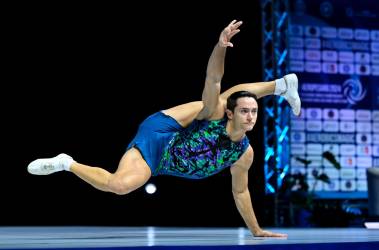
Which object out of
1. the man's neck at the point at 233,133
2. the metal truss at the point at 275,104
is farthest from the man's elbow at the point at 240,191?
the metal truss at the point at 275,104

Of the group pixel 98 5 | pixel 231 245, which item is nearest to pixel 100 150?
pixel 98 5

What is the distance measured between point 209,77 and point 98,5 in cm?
437

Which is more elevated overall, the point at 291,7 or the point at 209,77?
the point at 291,7

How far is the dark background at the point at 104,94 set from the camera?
24.5 ft

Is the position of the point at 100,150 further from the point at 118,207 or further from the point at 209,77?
the point at 209,77

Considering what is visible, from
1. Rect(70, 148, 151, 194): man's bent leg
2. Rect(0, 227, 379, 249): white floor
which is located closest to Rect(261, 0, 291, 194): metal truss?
Rect(0, 227, 379, 249): white floor

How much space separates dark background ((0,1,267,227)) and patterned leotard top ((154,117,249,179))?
144 inches

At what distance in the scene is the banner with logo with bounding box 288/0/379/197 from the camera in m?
8.55

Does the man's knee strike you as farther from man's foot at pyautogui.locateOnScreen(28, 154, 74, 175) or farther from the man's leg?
man's foot at pyautogui.locateOnScreen(28, 154, 74, 175)

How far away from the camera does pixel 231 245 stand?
2.73m

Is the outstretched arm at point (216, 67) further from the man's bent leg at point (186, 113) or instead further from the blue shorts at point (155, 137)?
the blue shorts at point (155, 137)

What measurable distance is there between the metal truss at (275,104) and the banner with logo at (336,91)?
0.47 ft

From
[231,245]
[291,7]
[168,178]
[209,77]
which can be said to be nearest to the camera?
[231,245]

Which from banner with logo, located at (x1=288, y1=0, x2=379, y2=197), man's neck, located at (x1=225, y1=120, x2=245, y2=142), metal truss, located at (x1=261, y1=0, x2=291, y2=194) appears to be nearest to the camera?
man's neck, located at (x1=225, y1=120, x2=245, y2=142)
